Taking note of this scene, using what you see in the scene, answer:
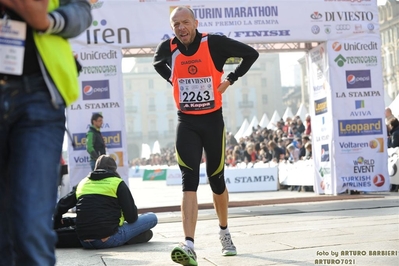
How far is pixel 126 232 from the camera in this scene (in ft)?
23.2

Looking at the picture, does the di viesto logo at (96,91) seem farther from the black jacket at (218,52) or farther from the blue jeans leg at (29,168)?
the blue jeans leg at (29,168)

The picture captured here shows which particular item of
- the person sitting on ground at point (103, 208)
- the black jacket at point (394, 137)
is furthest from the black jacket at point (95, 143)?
the black jacket at point (394, 137)

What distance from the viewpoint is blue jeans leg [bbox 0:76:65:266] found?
2.40 meters

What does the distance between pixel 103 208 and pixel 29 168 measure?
14.5 feet

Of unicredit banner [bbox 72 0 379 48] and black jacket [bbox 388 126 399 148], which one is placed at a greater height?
unicredit banner [bbox 72 0 379 48]

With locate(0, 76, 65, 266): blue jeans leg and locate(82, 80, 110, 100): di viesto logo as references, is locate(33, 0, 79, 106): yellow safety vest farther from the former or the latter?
locate(82, 80, 110, 100): di viesto logo

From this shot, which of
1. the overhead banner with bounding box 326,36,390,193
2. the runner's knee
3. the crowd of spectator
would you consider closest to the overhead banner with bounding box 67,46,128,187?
the overhead banner with bounding box 326,36,390,193

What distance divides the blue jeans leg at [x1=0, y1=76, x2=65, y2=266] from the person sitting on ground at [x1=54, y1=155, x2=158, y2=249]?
4.25 m

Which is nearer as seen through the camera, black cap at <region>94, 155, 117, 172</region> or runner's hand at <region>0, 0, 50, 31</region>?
runner's hand at <region>0, 0, 50, 31</region>

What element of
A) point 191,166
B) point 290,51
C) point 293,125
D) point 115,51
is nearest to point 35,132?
point 191,166

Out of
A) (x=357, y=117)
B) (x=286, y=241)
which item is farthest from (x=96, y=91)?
(x=286, y=241)

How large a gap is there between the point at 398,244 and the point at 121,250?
258 centimetres

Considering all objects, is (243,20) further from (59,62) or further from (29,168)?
(29,168)

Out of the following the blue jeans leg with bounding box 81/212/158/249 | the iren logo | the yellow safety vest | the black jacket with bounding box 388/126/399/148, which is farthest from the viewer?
the black jacket with bounding box 388/126/399/148
